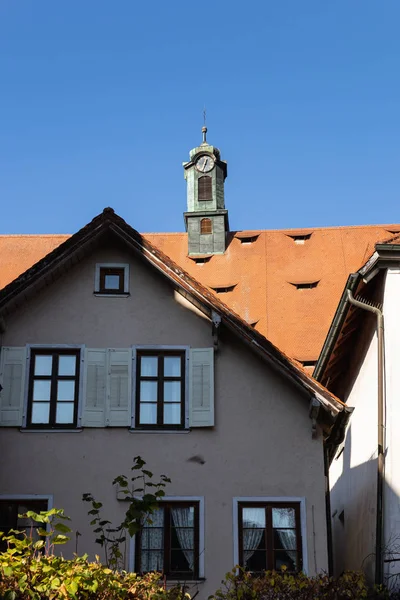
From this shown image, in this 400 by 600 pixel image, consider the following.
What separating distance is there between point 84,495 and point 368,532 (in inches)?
193

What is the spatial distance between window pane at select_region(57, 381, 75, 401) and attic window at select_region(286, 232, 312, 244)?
680 inches

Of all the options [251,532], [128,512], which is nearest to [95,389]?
[251,532]

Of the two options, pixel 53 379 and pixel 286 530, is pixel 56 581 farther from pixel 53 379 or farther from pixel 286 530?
pixel 53 379

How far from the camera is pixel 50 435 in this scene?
1366 cm

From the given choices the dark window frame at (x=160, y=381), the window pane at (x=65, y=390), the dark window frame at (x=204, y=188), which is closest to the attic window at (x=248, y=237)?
the dark window frame at (x=204, y=188)

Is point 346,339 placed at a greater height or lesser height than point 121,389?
greater

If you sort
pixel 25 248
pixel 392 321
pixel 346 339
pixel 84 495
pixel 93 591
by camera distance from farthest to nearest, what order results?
pixel 25 248, pixel 346 339, pixel 392 321, pixel 84 495, pixel 93 591

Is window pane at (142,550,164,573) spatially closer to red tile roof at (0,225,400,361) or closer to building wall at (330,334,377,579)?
building wall at (330,334,377,579)

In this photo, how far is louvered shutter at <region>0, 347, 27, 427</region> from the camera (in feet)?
45.0

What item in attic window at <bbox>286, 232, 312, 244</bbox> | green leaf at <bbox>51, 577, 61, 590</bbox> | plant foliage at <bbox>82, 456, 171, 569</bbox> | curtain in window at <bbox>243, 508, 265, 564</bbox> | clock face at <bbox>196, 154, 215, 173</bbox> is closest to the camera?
green leaf at <bbox>51, 577, 61, 590</bbox>

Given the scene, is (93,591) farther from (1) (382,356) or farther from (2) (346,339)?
(2) (346,339)

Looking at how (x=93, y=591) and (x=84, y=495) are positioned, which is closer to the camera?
(x=93, y=591)

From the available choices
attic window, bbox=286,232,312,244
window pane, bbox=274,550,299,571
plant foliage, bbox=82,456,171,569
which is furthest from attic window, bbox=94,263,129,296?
attic window, bbox=286,232,312,244

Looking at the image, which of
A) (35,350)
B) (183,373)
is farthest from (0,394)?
(183,373)
